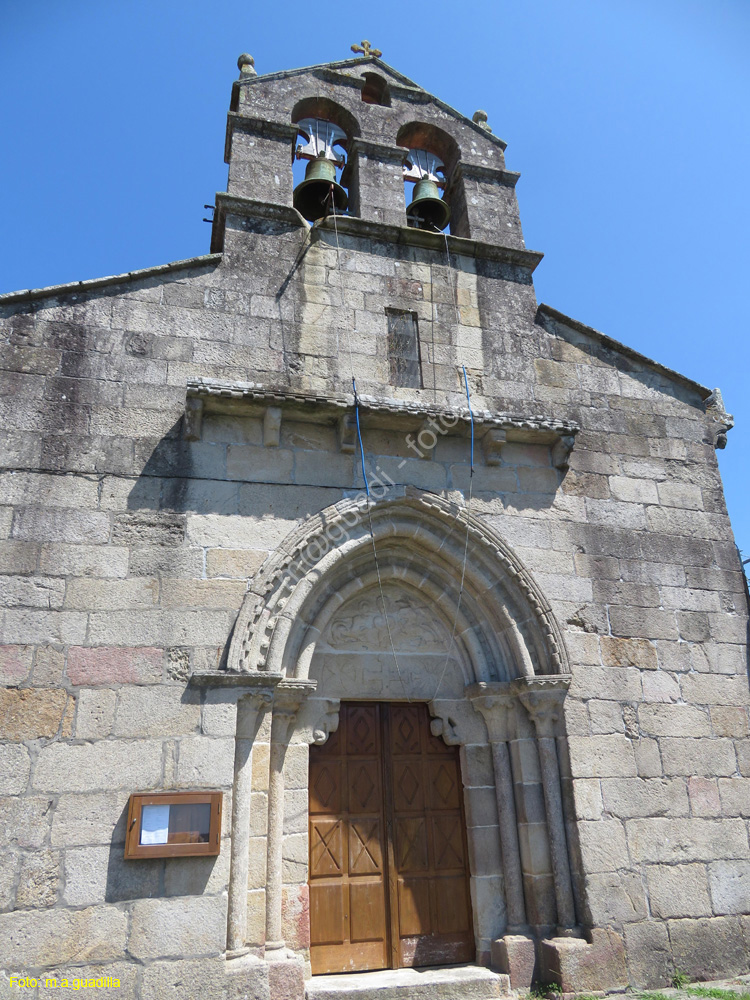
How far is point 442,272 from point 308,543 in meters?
2.97

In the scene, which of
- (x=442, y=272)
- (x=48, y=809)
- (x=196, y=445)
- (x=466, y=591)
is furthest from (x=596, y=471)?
(x=48, y=809)

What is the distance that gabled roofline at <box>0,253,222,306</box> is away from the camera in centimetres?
532

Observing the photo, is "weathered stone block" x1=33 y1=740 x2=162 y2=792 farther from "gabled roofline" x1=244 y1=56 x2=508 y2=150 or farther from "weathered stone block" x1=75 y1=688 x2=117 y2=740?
"gabled roofline" x1=244 y1=56 x2=508 y2=150

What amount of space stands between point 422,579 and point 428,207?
3.88 metres

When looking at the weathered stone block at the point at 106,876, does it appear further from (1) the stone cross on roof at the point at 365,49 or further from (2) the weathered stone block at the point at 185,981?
(1) the stone cross on roof at the point at 365,49

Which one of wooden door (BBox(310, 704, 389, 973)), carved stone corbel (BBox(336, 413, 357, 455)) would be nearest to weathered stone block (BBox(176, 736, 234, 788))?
wooden door (BBox(310, 704, 389, 973))

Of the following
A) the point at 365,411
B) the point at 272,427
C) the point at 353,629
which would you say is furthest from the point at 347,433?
the point at 353,629

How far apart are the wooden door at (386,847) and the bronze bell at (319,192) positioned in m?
4.66

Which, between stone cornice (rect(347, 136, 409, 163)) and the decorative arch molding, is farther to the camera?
stone cornice (rect(347, 136, 409, 163))

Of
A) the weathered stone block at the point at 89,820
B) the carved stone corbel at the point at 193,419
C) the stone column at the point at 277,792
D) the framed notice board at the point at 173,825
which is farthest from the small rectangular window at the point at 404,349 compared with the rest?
the weathered stone block at the point at 89,820

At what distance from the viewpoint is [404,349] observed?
6.15 meters

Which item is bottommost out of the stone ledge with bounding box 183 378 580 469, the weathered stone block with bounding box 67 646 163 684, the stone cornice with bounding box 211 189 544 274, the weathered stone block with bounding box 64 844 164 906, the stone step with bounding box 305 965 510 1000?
the stone step with bounding box 305 965 510 1000

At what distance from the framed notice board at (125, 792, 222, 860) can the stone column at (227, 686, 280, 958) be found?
0.55ft

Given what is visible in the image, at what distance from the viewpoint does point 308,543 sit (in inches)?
205
